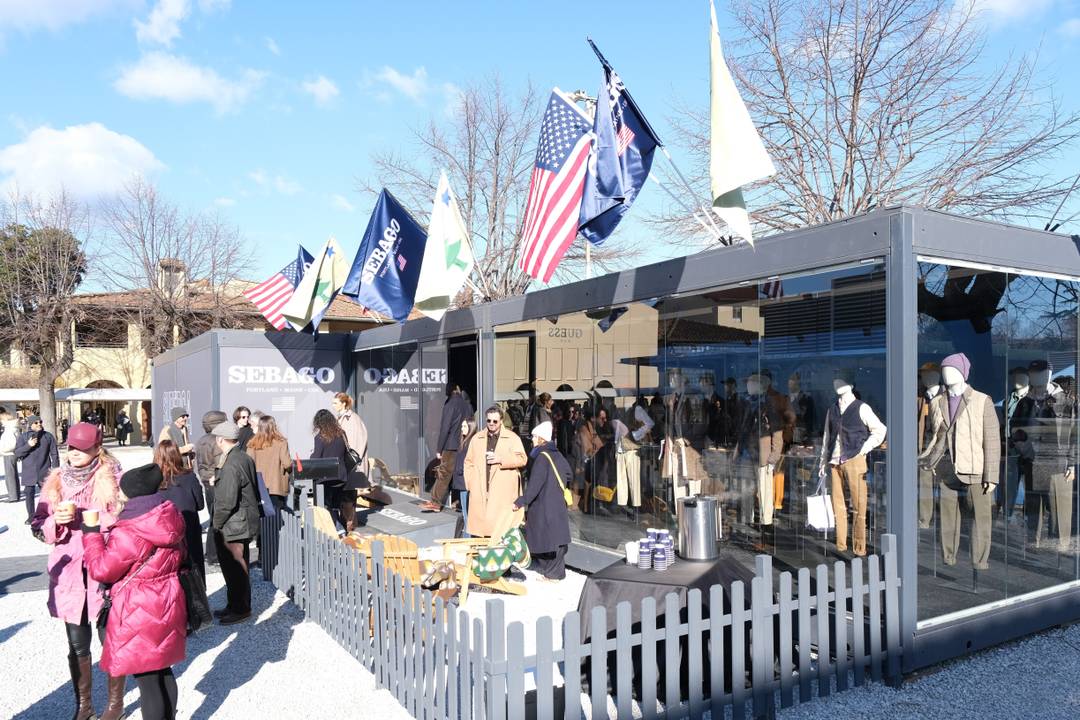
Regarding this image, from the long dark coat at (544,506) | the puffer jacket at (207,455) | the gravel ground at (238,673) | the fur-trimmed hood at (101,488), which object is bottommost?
the gravel ground at (238,673)

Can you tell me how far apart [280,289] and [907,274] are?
38.8ft

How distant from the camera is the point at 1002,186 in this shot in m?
19.7

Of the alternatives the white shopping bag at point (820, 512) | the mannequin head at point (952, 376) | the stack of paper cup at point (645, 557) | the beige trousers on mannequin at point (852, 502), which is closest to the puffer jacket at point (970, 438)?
the mannequin head at point (952, 376)

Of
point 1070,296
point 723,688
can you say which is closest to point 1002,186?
point 1070,296

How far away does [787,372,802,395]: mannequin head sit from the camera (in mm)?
6109

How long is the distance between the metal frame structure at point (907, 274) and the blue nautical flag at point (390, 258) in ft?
15.9

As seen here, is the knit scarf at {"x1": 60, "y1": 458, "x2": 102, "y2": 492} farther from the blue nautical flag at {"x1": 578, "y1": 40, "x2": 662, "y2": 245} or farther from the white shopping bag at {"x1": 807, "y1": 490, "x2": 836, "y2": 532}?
the white shopping bag at {"x1": 807, "y1": 490, "x2": 836, "y2": 532}

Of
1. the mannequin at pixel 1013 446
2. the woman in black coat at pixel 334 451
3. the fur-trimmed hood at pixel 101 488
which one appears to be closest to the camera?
the fur-trimmed hood at pixel 101 488

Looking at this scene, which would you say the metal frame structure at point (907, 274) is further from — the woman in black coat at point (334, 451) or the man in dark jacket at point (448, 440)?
the man in dark jacket at point (448, 440)

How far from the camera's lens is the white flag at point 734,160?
5.81 metres

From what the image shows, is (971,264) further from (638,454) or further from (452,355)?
(452,355)

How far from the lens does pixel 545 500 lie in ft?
25.8

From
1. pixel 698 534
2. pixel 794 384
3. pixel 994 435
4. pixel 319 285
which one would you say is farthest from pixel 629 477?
pixel 319 285

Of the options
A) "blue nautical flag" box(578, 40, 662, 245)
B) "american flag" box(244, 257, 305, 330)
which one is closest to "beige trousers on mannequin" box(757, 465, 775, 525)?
"blue nautical flag" box(578, 40, 662, 245)
